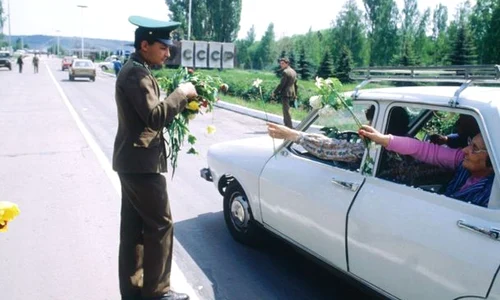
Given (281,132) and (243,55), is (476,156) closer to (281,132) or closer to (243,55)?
(281,132)

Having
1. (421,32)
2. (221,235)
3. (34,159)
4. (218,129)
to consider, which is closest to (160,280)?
(221,235)

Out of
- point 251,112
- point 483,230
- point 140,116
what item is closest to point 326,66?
point 251,112

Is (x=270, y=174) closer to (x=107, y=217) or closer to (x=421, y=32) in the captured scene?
(x=107, y=217)

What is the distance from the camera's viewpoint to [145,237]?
3.26m

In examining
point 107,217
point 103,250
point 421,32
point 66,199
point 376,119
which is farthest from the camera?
point 421,32

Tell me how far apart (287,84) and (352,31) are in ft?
200

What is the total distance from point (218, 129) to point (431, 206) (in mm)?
10297

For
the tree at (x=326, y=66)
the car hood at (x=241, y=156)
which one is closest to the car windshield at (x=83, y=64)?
the tree at (x=326, y=66)

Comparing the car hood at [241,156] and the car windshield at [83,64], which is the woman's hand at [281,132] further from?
the car windshield at [83,64]

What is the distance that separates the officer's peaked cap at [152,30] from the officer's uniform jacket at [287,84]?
895cm

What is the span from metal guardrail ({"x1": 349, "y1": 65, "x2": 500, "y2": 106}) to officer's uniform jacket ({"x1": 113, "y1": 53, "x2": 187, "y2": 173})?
1411 millimetres

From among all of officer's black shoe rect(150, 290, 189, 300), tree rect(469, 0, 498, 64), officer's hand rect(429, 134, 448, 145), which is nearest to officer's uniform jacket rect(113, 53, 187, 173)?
officer's black shoe rect(150, 290, 189, 300)

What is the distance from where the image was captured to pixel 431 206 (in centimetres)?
264

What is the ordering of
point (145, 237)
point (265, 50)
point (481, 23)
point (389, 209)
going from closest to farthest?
point (389, 209) < point (145, 237) < point (481, 23) < point (265, 50)
